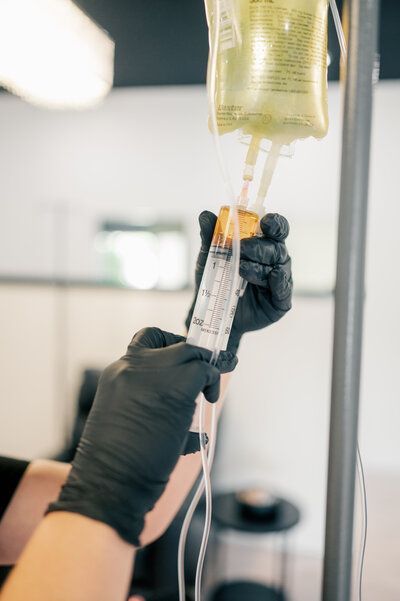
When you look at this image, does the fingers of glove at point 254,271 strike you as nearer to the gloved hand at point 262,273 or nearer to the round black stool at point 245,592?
the gloved hand at point 262,273

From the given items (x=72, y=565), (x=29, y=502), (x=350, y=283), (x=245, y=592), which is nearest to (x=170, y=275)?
(x=245, y=592)

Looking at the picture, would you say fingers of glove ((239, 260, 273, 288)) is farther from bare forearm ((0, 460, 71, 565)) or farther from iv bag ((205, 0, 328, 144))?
bare forearm ((0, 460, 71, 565))

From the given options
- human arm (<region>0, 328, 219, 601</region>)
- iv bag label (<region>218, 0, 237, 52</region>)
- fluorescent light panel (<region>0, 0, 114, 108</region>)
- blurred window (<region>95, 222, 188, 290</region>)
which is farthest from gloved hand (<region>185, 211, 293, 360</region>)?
blurred window (<region>95, 222, 188, 290</region>)

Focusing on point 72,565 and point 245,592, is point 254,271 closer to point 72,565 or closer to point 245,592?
point 72,565

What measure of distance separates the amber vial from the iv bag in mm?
96

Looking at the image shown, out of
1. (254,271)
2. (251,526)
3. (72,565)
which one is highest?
(254,271)

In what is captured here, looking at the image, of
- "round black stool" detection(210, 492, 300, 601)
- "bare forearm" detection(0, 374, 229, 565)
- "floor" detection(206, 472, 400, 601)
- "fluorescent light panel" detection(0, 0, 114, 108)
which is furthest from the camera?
"floor" detection(206, 472, 400, 601)

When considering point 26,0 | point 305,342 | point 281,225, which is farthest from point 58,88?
point 281,225

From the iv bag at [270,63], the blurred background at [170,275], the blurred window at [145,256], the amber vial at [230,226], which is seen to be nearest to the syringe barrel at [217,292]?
the amber vial at [230,226]

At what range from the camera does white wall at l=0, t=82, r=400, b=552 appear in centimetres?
243

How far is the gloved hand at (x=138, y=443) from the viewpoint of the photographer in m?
0.55

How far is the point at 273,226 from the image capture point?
2.15 ft

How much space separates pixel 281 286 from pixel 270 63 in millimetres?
319

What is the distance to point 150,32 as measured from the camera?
193cm
